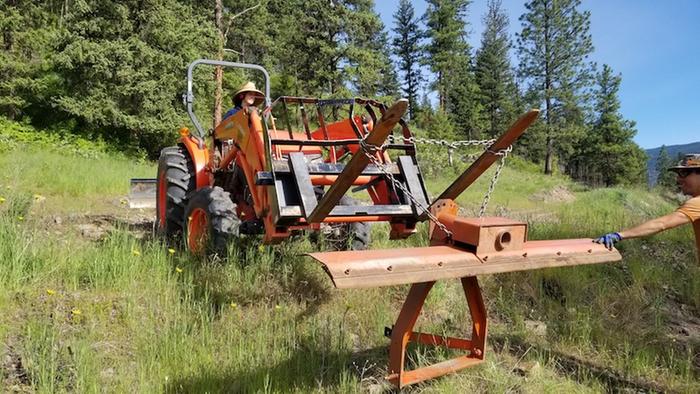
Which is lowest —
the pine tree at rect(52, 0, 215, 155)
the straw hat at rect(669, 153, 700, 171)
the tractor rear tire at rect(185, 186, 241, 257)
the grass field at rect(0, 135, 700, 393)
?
the grass field at rect(0, 135, 700, 393)

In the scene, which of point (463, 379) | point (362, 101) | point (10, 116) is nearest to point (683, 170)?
point (463, 379)

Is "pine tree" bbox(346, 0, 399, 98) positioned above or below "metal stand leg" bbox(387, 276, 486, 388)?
above

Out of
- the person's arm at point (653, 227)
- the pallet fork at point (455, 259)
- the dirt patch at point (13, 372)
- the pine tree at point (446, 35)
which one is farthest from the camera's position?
the pine tree at point (446, 35)

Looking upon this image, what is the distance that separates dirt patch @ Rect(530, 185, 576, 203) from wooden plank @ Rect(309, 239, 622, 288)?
20030 millimetres

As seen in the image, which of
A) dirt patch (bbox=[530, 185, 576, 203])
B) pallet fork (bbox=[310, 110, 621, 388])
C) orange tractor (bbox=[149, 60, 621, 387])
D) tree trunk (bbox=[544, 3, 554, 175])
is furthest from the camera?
tree trunk (bbox=[544, 3, 554, 175])

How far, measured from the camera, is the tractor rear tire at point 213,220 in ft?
14.4

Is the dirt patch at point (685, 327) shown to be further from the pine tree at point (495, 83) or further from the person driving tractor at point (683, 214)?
the pine tree at point (495, 83)

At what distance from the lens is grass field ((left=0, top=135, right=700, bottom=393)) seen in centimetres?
280

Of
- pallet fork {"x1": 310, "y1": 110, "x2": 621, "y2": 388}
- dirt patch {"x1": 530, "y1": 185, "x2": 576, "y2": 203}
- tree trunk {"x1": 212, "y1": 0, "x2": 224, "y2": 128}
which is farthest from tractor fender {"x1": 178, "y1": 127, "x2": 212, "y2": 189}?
dirt patch {"x1": 530, "y1": 185, "x2": 576, "y2": 203}

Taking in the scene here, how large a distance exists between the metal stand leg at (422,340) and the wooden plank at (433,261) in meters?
0.49

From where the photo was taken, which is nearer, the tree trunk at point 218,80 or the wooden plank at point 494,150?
the wooden plank at point 494,150

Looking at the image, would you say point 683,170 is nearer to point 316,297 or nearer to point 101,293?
point 316,297

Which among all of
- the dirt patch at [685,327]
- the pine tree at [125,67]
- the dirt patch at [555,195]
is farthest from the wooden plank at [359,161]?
the dirt patch at [555,195]

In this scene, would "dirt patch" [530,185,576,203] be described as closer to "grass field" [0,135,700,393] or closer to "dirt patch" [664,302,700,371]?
"dirt patch" [664,302,700,371]
